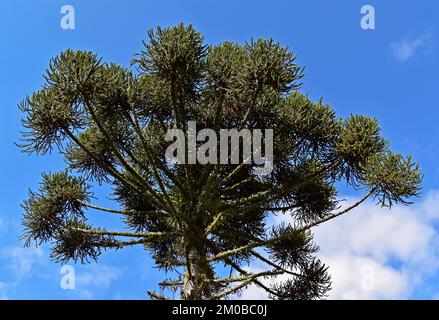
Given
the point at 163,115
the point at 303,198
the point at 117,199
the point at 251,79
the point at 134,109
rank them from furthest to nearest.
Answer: the point at 117,199
the point at 303,198
the point at 163,115
the point at 134,109
the point at 251,79

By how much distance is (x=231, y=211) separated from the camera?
1106 centimetres

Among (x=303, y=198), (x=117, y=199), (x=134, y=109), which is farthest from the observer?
(x=117, y=199)

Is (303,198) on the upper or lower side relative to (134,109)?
lower

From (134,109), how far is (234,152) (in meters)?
2.13

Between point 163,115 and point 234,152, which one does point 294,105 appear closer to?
point 234,152

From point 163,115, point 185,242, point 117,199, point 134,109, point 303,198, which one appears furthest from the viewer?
point 117,199

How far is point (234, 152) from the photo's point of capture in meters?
11.2

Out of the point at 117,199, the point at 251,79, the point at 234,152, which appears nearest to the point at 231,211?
the point at 234,152

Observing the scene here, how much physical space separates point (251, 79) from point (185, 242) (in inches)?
125
